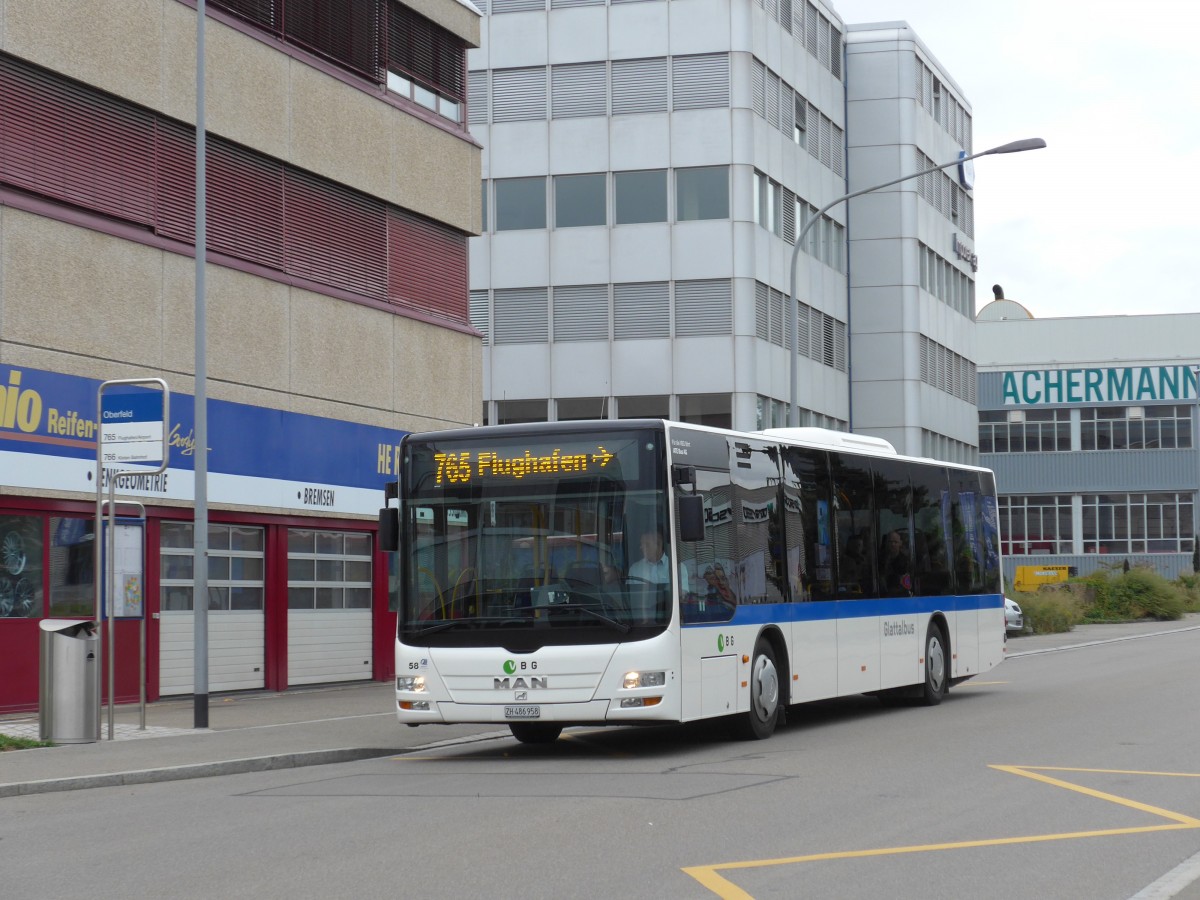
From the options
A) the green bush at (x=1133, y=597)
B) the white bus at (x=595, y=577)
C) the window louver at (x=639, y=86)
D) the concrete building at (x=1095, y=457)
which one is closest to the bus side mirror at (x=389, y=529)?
the white bus at (x=595, y=577)

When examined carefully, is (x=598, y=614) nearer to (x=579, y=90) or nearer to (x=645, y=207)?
(x=645, y=207)

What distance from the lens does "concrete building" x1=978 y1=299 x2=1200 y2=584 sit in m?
80.6

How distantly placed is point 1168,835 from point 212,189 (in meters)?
16.6

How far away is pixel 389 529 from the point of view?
14930 mm

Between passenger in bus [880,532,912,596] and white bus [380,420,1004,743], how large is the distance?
2.39 metres

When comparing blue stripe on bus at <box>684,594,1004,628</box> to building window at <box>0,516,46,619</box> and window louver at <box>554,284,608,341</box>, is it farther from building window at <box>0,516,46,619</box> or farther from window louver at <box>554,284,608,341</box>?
window louver at <box>554,284,608,341</box>

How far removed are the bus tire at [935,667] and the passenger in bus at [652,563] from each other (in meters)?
6.89

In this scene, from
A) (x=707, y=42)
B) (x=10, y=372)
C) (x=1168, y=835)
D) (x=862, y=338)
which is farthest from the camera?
(x=862, y=338)

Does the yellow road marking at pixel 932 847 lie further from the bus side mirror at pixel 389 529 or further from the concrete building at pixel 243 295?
the concrete building at pixel 243 295

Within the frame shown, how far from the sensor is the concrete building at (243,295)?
1939cm

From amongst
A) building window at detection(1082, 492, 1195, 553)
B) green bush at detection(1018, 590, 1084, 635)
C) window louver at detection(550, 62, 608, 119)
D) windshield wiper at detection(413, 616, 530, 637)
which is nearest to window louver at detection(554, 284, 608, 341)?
window louver at detection(550, 62, 608, 119)

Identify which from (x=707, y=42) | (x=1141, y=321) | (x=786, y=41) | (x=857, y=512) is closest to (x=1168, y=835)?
(x=857, y=512)

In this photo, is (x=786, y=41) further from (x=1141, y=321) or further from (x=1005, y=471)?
(x=1141, y=321)

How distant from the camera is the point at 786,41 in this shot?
1863 inches
